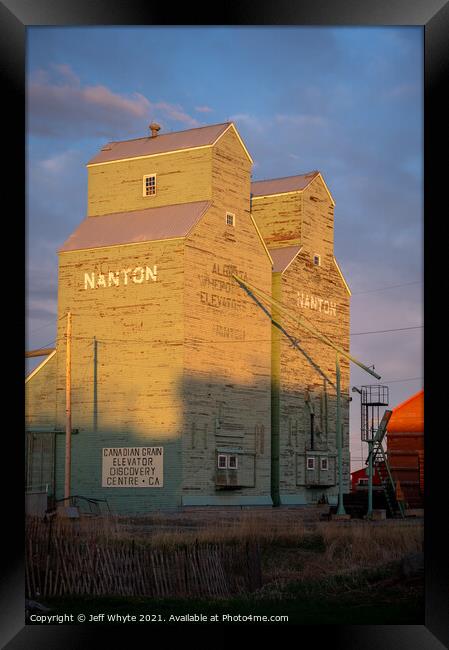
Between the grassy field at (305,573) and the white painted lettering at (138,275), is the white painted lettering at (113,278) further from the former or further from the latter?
the grassy field at (305,573)

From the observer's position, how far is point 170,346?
3691 centimetres

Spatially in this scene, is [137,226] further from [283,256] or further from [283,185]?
[283,185]

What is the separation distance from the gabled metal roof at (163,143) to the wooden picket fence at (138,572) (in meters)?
22.9

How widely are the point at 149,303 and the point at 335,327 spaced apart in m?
11.3

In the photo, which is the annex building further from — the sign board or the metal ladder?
the metal ladder

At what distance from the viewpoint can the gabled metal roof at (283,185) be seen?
47.2 meters

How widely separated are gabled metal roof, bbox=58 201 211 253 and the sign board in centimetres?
759

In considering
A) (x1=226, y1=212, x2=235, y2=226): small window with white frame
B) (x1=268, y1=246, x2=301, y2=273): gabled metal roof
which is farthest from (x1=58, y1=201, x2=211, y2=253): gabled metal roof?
(x1=268, y1=246, x2=301, y2=273): gabled metal roof

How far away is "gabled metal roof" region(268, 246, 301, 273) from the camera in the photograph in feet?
143

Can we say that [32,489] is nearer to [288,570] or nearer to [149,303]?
[149,303]

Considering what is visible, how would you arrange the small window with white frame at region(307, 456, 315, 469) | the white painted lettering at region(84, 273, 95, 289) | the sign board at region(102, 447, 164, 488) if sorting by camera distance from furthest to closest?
the small window with white frame at region(307, 456, 315, 469) → the white painted lettering at region(84, 273, 95, 289) → the sign board at region(102, 447, 164, 488)
